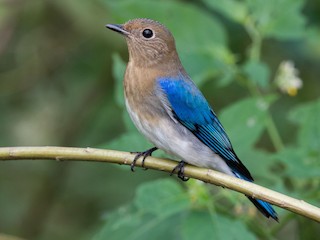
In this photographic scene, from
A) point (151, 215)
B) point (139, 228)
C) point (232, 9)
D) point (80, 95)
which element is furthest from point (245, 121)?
point (80, 95)

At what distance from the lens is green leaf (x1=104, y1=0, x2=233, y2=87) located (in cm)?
555

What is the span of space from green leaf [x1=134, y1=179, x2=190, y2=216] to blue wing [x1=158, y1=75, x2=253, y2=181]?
1.27ft

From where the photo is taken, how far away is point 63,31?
Result: 777 cm

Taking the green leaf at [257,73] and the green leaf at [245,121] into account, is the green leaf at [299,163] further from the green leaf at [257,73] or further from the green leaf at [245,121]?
the green leaf at [257,73]

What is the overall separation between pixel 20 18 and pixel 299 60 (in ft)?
9.03

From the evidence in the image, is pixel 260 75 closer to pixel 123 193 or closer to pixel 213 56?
pixel 213 56

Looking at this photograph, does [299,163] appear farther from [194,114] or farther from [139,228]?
[139,228]

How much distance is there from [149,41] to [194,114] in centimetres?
61

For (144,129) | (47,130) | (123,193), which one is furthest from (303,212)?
(47,130)

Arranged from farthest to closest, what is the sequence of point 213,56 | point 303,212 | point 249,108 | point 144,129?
point 213,56 → point 249,108 → point 144,129 → point 303,212

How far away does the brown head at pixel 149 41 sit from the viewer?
17.3 feet

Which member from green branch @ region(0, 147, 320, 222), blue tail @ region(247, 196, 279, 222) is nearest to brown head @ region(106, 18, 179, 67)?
blue tail @ region(247, 196, 279, 222)

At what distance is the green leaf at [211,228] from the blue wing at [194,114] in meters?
0.35

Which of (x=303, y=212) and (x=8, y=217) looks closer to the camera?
(x=303, y=212)
